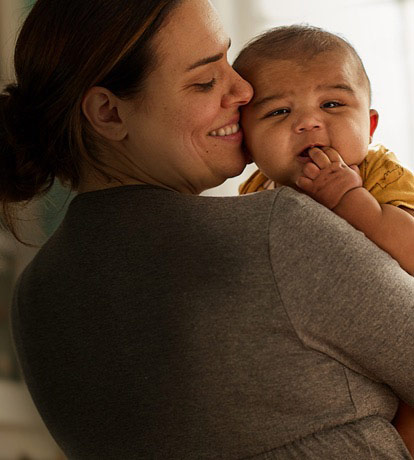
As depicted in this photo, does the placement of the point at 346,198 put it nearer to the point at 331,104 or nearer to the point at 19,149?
the point at 331,104

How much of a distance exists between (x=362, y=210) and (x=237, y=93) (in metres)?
0.33

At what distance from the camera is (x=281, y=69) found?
158 centimetres

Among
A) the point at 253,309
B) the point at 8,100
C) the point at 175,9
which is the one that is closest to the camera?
the point at 253,309

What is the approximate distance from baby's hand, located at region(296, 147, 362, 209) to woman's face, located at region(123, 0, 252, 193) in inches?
6.8

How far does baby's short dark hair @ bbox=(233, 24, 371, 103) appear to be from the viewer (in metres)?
1.58

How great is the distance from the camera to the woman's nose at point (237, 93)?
5.09 feet

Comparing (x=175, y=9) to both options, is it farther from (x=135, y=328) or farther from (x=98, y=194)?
(x=135, y=328)

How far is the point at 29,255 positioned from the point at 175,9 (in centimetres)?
146

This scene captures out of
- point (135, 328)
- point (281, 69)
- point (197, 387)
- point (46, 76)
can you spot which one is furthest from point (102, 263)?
point (281, 69)

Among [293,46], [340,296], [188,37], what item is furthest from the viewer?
[293,46]

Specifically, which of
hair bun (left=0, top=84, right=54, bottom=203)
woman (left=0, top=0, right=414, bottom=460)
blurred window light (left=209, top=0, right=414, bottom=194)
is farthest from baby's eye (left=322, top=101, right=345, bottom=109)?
blurred window light (left=209, top=0, right=414, bottom=194)

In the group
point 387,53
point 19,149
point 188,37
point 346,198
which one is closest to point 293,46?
point 188,37

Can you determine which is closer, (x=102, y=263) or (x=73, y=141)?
(x=102, y=263)

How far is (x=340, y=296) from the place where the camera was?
1.21 meters
